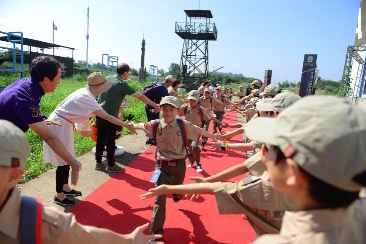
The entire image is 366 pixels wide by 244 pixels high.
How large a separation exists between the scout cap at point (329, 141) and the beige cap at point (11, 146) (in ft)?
3.56

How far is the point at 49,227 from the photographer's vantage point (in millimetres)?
1253

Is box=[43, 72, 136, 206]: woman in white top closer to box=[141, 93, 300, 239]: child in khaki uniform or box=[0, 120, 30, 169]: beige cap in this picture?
box=[141, 93, 300, 239]: child in khaki uniform

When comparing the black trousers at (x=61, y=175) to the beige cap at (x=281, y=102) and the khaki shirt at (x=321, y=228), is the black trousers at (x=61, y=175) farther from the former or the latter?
the khaki shirt at (x=321, y=228)

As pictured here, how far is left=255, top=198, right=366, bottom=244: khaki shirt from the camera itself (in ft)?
3.09

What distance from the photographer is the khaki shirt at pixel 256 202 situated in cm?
191

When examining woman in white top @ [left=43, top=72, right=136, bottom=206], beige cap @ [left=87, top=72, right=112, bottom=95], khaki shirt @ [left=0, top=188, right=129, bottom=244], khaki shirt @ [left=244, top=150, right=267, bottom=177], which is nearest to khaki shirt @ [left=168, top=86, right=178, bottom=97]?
beige cap @ [left=87, top=72, right=112, bottom=95]

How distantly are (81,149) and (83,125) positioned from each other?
2520mm

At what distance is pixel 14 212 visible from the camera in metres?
1.24

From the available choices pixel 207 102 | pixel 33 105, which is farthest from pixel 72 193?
pixel 207 102

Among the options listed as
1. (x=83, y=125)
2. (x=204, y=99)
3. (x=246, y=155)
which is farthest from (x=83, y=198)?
(x=204, y=99)

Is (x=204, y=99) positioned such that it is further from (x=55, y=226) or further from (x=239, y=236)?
(x=55, y=226)

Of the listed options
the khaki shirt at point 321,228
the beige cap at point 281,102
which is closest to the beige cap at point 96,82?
the beige cap at point 281,102

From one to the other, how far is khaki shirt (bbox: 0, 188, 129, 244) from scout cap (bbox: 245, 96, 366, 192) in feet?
3.31

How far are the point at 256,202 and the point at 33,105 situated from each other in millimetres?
2168
